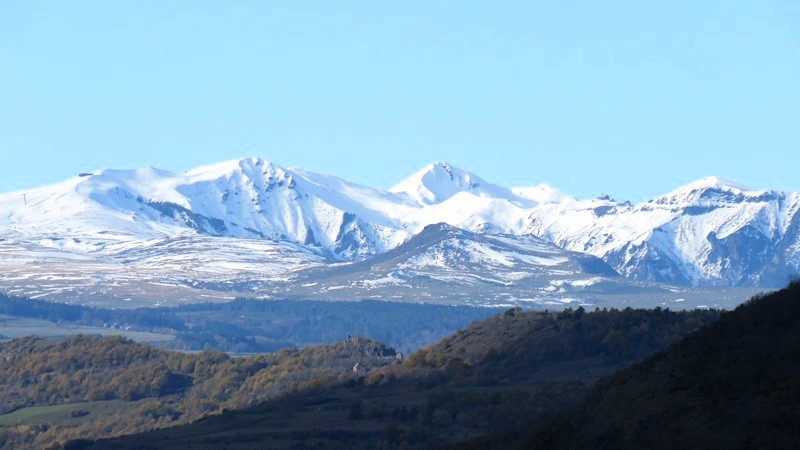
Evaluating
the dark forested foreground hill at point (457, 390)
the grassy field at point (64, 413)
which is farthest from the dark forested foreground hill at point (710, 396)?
the grassy field at point (64, 413)

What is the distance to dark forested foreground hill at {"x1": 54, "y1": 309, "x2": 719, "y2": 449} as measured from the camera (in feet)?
362

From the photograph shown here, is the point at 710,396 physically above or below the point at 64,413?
above

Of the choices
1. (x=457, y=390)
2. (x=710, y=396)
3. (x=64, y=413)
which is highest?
→ (x=710, y=396)

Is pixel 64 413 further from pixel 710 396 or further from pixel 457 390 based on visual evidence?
pixel 710 396

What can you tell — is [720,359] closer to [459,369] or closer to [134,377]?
[459,369]

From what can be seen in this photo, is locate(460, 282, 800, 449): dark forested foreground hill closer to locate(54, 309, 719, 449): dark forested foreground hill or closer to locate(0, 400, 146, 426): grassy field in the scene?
locate(54, 309, 719, 449): dark forested foreground hill

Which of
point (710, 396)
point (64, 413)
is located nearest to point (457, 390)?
point (710, 396)

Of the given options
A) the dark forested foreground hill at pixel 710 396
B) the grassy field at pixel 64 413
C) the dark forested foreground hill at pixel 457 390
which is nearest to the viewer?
the dark forested foreground hill at pixel 710 396

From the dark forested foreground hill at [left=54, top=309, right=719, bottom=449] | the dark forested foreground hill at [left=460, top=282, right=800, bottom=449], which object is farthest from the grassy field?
the dark forested foreground hill at [left=460, top=282, right=800, bottom=449]

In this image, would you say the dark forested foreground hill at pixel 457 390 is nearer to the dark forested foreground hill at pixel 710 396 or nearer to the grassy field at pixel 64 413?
the grassy field at pixel 64 413

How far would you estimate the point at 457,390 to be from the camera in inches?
4889

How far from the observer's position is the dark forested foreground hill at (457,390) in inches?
4348

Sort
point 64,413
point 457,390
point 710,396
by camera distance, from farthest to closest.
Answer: point 64,413, point 457,390, point 710,396

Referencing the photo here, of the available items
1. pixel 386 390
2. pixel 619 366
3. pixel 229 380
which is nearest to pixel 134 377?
pixel 229 380
